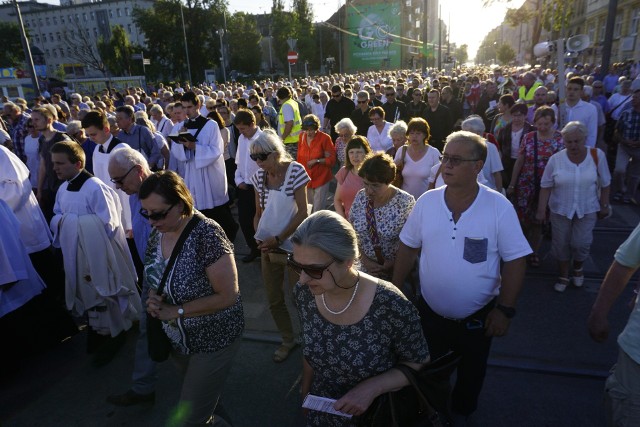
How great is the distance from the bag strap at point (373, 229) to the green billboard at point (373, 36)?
67.6 m

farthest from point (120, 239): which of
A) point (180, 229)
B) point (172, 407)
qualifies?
point (180, 229)

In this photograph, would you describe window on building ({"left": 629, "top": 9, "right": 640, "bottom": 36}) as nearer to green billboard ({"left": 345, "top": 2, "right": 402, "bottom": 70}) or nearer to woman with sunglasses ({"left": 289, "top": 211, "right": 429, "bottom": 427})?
woman with sunglasses ({"left": 289, "top": 211, "right": 429, "bottom": 427})

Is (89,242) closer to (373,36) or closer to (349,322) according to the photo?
(349,322)

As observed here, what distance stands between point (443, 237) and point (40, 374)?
13.0ft

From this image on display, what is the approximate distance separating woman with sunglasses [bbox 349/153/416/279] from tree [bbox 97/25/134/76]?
54.2 meters

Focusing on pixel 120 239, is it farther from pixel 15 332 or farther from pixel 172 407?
pixel 172 407

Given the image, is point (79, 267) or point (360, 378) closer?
point (360, 378)

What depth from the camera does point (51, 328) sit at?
429 centimetres

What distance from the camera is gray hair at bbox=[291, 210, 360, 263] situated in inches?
75.0

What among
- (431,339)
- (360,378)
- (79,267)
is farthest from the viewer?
(79,267)

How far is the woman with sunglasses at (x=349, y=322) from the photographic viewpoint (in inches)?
75.1

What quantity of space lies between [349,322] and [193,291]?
98 cm

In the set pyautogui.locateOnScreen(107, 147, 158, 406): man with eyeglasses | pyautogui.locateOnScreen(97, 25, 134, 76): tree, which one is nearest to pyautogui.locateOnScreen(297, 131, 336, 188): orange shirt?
pyautogui.locateOnScreen(107, 147, 158, 406): man with eyeglasses

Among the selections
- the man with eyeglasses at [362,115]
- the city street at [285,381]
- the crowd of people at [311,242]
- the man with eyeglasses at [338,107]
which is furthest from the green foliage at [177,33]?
the city street at [285,381]
